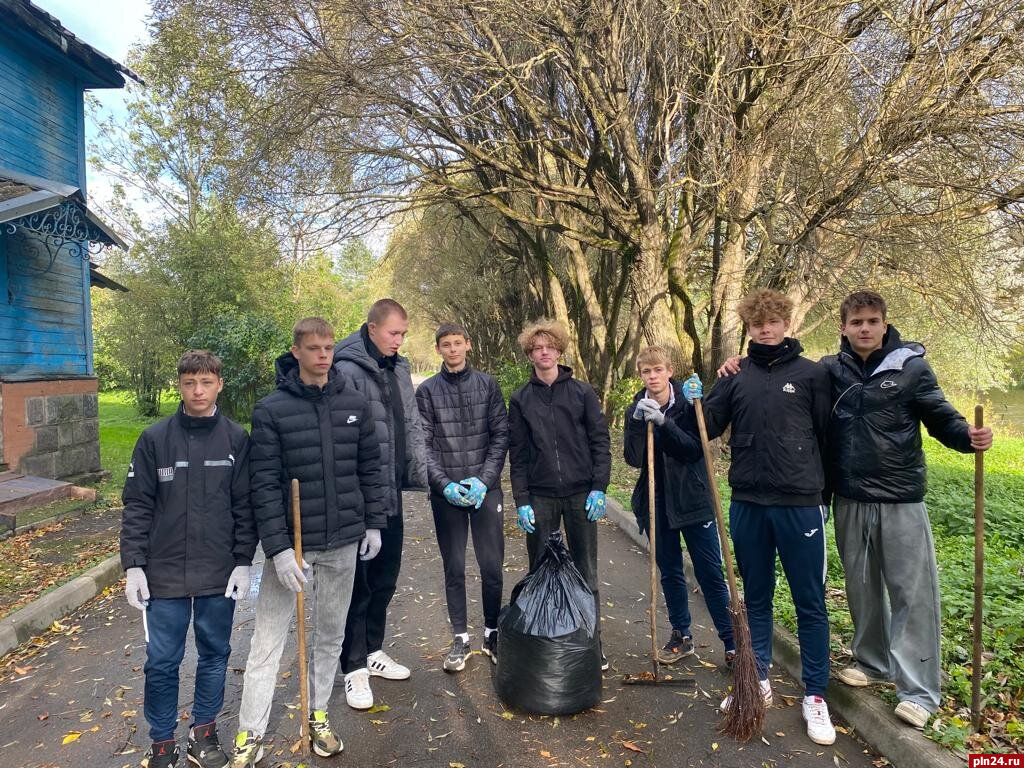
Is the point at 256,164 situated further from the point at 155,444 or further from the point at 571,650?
the point at 571,650

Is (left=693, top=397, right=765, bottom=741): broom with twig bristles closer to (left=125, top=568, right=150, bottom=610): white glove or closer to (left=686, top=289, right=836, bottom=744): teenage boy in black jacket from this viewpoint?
(left=686, top=289, right=836, bottom=744): teenage boy in black jacket

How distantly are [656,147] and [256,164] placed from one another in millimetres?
6647

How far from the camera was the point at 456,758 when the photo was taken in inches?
124

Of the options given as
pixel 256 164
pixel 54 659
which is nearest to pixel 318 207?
pixel 256 164

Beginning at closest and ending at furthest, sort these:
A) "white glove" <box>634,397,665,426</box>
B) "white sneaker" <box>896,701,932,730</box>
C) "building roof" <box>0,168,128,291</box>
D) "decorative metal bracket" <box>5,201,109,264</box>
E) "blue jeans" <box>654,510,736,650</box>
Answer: "white sneaker" <box>896,701,932,730</box> < "white glove" <box>634,397,665,426</box> < "blue jeans" <box>654,510,736,650</box> < "building roof" <box>0,168,128,291</box> < "decorative metal bracket" <box>5,201,109,264</box>

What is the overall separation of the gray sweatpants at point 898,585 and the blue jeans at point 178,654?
10.5 feet

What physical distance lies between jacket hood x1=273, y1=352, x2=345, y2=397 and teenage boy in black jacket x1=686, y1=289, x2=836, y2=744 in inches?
84.6

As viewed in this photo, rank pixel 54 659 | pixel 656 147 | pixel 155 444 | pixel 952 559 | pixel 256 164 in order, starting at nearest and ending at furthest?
pixel 155 444 → pixel 54 659 → pixel 952 559 → pixel 656 147 → pixel 256 164

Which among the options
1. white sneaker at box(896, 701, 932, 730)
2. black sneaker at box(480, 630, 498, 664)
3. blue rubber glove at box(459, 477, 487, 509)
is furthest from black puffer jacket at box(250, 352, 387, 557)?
white sneaker at box(896, 701, 932, 730)

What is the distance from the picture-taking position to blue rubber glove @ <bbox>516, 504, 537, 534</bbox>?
3982mm

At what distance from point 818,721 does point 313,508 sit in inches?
108

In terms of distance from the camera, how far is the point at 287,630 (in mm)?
3270

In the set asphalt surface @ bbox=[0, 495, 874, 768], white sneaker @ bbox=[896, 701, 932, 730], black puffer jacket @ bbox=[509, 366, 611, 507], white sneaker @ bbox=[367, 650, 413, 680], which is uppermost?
black puffer jacket @ bbox=[509, 366, 611, 507]

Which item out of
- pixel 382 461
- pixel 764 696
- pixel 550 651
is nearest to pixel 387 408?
pixel 382 461
